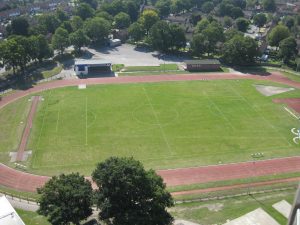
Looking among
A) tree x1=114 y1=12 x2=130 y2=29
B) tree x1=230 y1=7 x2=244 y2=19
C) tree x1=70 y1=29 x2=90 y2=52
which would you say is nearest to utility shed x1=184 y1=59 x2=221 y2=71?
tree x1=70 y1=29 x2=90 y2=52

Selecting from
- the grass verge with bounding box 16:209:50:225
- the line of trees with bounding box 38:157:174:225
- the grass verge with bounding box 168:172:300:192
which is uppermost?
the line of trees with bounding box 38:157:174:225

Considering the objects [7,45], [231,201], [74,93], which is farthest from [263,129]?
[7,45]

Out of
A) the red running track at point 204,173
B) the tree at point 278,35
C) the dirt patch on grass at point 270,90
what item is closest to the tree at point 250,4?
the tree at point 278,35

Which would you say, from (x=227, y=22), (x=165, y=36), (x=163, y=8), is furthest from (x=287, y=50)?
(x=163, y=8)

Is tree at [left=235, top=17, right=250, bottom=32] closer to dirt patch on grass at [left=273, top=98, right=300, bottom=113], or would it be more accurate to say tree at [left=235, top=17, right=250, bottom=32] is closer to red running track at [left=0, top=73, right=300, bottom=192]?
dirt patch on grass at [left=273, top=98, right=300, bottom=113]

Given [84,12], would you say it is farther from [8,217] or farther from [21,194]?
[8,217]

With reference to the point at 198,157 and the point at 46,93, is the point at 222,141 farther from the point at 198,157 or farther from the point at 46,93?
the point at 46,93

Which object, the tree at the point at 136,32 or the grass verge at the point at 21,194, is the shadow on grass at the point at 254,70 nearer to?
the tree at the point at 136,32

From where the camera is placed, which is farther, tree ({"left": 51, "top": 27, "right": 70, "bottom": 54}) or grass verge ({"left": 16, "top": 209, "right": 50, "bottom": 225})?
tree ({"left": 51, "top": 27, "right": 70, "bottom": 54})

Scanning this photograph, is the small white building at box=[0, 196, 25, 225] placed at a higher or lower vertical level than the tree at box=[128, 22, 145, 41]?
higher
